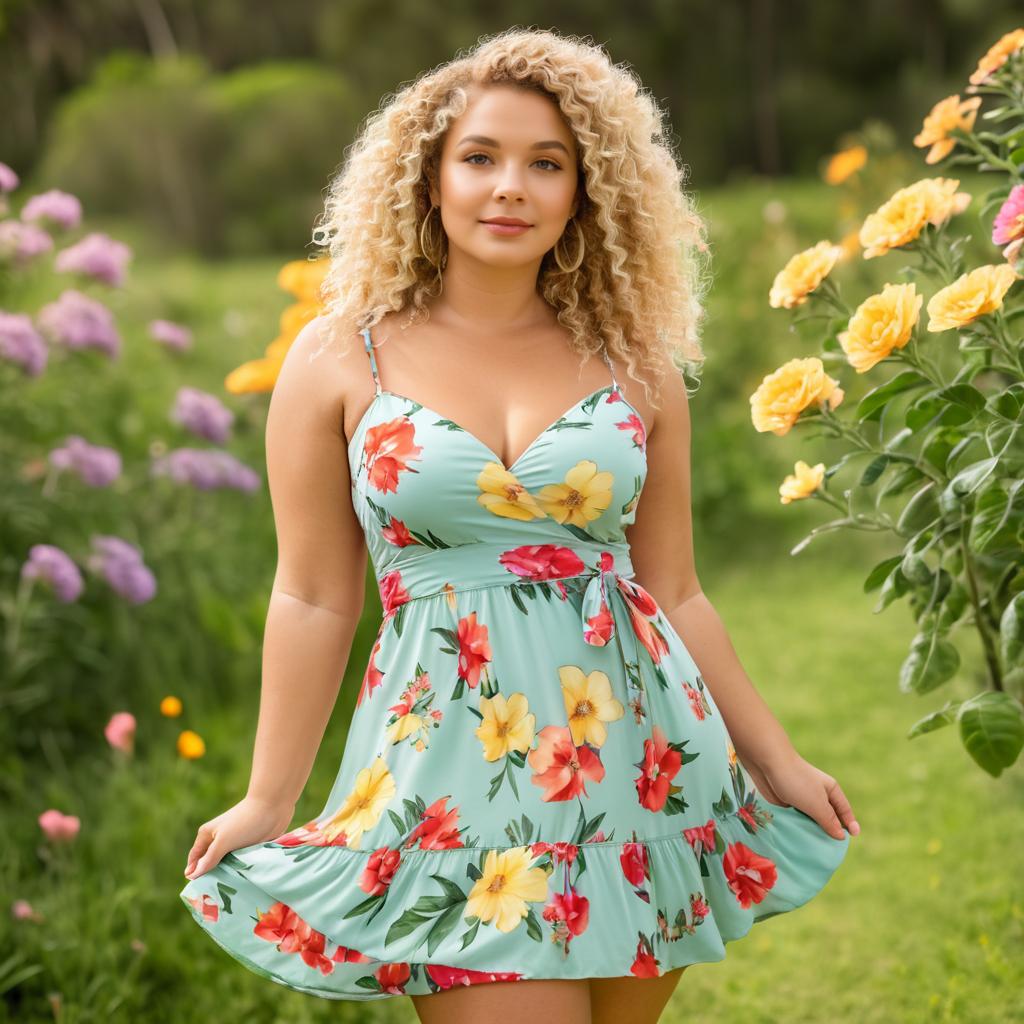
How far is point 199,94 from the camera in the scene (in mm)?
13539

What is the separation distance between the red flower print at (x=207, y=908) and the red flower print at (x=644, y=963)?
1.60 feet

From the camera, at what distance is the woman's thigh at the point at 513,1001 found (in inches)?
61.9

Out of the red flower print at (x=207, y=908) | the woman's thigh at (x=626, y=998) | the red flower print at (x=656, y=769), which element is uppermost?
the red flower print at (x=656, y=769)

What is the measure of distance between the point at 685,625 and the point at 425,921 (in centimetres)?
56

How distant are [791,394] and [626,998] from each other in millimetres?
812

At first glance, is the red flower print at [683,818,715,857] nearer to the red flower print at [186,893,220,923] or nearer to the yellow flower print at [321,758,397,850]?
the yellow flower print at [321,758,397,850]

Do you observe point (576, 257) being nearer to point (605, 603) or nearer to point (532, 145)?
point (532, 145)

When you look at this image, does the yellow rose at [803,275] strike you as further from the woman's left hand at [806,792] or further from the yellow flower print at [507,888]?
the yellow flower print at [507,888]

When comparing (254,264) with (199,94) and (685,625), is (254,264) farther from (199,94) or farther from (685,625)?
(685,625)


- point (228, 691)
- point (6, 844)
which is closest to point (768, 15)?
point (228, 691)

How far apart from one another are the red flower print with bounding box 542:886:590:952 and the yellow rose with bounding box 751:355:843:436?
679 mm

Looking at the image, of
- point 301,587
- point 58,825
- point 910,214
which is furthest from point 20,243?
point 910,214

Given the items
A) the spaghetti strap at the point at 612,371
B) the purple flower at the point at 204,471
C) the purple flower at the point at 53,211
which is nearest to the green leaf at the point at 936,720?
the spaghetti strap at the point at 612,371

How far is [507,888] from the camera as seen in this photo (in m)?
1.61
